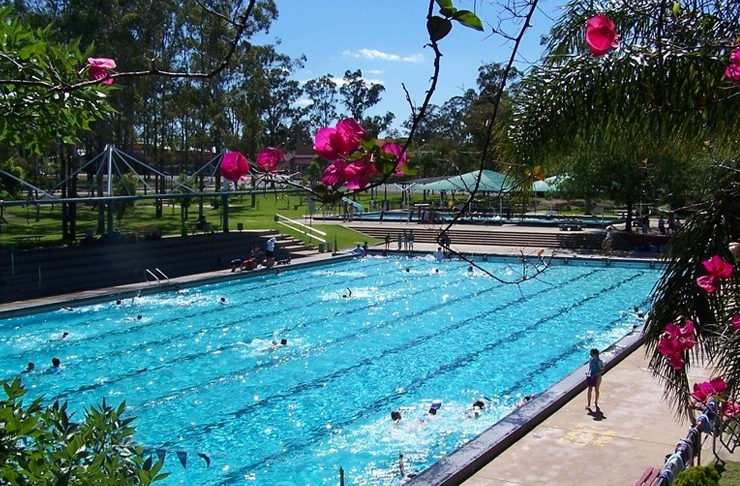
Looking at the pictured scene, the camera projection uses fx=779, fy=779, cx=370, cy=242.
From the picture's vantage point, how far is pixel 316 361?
15.5m

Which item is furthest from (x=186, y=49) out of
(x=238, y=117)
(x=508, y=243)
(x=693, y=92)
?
(x=693, y=92)

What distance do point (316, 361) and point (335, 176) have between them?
45.2ft

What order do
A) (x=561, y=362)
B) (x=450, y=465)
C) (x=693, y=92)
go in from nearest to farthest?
1. (x=693, y=92)
2. (x=450, y=465)
3. (x=561, y=362)

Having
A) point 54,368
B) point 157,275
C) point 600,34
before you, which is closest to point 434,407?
point 54,368

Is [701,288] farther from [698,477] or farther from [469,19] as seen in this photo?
[469,19]

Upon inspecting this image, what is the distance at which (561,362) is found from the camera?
610 inches

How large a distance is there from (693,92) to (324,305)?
16.0m

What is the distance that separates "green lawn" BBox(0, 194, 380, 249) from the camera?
33.9 meters

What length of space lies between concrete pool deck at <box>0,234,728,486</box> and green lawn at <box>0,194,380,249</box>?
1910cm

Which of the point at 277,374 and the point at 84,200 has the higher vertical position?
the point at 84,200

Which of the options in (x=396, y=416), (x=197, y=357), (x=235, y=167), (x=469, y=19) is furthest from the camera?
(x=197, y=357)

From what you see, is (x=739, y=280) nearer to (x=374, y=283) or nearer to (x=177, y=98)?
(x=374, y=283)

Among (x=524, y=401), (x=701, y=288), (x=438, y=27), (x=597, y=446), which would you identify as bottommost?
(x=524, y=401)

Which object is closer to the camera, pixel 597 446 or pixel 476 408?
pixel 597 446
